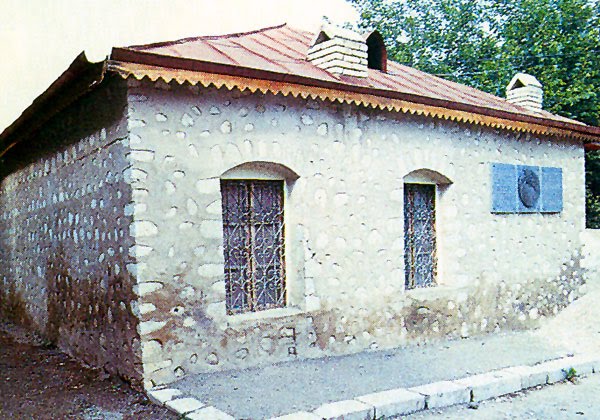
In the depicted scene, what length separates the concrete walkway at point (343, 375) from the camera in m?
4.88

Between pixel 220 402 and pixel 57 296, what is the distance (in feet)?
12.4

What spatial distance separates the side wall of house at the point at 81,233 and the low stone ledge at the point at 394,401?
2.21 m

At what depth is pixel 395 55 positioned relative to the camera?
2164cm

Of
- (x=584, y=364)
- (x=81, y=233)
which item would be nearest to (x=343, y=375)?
(x=584, y=364)

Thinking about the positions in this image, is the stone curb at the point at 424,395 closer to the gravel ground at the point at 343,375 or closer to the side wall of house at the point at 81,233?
the gravel ground at the point at 343,375

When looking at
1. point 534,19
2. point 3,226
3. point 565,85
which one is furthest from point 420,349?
point 534,19

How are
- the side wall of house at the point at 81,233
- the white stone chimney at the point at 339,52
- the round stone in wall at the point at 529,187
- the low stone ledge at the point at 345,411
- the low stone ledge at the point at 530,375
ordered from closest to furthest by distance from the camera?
the low stone ledge at the point at 345,411
the side wall of house at the point at 81,233
the low stone ledge at the point at 530,375
the white stone chimney at the point at 339,52
the round stone in wall at the point at 529,187

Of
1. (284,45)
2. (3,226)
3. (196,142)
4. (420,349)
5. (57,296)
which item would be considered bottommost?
(420,349)

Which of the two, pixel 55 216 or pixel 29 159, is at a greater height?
pixel 29 159

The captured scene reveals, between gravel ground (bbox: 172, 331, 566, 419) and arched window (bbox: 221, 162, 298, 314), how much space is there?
812mm

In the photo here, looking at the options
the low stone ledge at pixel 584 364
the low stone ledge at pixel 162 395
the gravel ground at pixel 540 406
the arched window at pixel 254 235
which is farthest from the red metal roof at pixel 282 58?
the gravel ground at pixel 540 406

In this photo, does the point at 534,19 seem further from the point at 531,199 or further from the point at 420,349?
the point at 420,349

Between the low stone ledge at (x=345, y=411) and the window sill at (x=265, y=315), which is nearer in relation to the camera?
the low stone ledge at (x=345, y=411)

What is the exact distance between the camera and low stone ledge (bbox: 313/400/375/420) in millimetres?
4551
